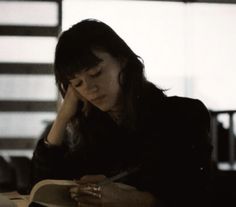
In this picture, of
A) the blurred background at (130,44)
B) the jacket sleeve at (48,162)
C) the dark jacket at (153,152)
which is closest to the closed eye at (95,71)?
the dark jacket at (153,152)

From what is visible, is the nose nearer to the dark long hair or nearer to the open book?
the dark long hair

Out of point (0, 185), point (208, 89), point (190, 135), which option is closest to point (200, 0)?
point (208, 89)

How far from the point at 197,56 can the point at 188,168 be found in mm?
3910

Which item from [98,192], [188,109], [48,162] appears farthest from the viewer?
[48,162]

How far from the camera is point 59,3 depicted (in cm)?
461

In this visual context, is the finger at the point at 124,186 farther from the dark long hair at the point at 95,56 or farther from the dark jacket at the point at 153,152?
the dark long hair at the point at 95,56

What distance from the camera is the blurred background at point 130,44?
4.61 meters

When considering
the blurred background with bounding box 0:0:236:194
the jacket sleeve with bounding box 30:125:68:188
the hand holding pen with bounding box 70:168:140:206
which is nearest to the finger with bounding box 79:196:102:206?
the hand holding pen with bounding box 70:168:140:206

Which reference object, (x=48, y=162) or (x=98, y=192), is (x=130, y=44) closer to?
(x=48, y=162)

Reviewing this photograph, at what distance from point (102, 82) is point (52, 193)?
27cm

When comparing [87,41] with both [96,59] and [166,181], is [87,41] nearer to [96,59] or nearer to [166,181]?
[96,59]

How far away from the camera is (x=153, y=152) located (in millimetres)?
942

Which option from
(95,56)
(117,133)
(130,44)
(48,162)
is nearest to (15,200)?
(48,162)

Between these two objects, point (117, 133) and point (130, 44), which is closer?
point (117, 133)
